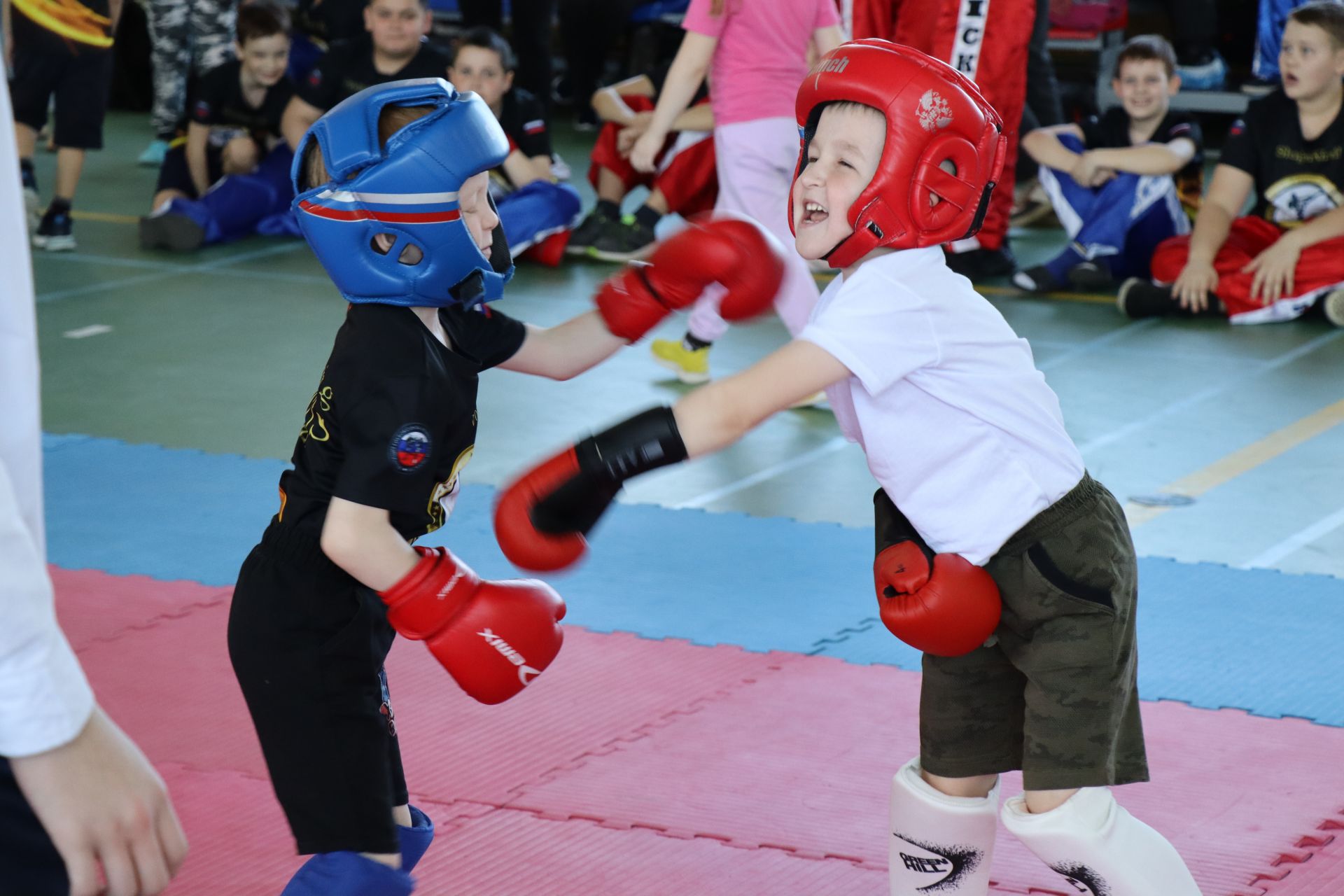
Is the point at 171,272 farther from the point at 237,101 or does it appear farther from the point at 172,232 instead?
the point at 237,101

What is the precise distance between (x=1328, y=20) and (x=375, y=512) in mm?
5662

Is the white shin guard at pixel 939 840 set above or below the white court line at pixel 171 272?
above

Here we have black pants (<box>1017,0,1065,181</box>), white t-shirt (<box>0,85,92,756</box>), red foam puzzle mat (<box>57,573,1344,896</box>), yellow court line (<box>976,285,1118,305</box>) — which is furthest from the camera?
black pants (<box>1017,0,1065,181</box>)

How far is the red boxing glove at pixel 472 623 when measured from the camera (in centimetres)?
210

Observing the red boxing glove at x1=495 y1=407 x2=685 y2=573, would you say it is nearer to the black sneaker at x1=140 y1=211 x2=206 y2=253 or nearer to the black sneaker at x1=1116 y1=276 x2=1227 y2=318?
the black sneaker at x1=1116 y1=276 x2=1227 y2=318

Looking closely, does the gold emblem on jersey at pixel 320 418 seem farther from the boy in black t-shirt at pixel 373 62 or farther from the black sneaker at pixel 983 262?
the black sneaker at pixel 983 262

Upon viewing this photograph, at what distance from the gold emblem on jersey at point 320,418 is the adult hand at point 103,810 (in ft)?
3.09

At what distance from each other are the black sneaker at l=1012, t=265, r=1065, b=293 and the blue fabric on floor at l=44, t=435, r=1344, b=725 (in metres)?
3.40

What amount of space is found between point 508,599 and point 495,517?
168mm

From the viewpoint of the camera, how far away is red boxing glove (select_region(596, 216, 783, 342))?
2.32m

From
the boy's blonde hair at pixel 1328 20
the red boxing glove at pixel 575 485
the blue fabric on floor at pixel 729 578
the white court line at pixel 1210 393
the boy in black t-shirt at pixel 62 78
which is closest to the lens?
the red boxing glove at pixel 575 485

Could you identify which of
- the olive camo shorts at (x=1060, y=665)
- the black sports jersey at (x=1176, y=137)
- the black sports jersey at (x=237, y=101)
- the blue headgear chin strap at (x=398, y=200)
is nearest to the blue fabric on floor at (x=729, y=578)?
the olive camo shorts at (x=1060, y=665)

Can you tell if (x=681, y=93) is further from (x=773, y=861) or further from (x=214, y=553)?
(x=773, y=861)

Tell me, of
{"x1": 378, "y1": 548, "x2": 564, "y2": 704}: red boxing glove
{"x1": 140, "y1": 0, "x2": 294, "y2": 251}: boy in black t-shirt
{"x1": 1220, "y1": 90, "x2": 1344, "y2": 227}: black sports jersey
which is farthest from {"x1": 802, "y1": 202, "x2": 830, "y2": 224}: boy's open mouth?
{"x1": 140, "y1": 0, "x2": 294, "y2": 251}: boy in black t-shirt
